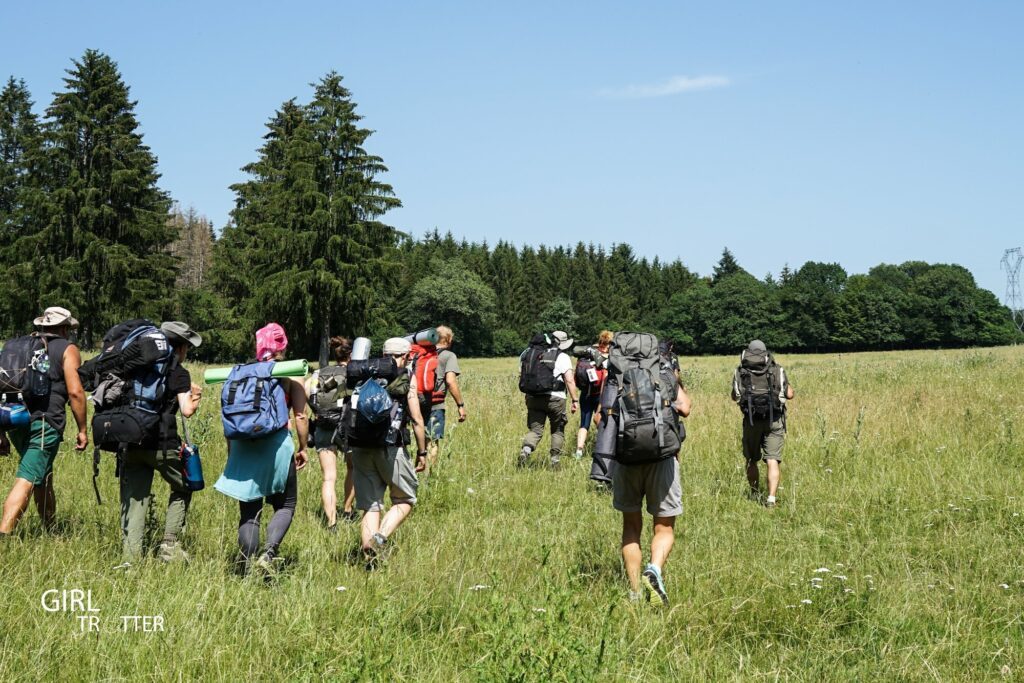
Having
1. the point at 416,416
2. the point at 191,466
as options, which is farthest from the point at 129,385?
the point at 416,416

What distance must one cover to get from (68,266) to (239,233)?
50.7 ft

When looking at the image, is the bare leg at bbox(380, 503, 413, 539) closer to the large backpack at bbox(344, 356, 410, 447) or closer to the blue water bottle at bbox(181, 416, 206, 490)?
the large backpack at bbox(344, 356, 410, 447)

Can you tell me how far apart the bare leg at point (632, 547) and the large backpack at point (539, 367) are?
510 cm

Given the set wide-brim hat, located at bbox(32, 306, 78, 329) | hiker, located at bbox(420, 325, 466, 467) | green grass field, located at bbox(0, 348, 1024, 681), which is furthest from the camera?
hiker, located at bbox(420, 325, 466, 467)

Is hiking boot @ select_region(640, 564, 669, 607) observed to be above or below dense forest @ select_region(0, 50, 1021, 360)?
below

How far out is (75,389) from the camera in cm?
571

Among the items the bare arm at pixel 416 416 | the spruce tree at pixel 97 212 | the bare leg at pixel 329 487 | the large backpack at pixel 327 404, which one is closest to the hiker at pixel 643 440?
the bare arm at pixel 416 416

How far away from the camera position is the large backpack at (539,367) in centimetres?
1034

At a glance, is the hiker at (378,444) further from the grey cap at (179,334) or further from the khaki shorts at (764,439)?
the khaki shorts at (764,439)

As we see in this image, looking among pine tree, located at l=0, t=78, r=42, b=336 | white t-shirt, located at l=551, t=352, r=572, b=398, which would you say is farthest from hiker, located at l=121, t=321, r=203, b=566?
pine tree, located at l=0, t=78, r=42, b=336

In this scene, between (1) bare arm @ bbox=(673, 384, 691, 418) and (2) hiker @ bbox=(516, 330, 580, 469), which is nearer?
(1) bare arm @ bbox=(673, 384, 691, 418)

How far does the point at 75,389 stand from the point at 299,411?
1.66 metres

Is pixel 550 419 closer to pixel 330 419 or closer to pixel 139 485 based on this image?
pixel 330 419

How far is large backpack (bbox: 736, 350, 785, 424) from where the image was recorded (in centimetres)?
855
